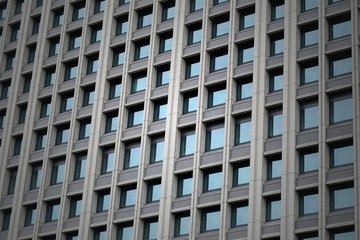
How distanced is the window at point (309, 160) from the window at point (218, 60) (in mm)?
11155

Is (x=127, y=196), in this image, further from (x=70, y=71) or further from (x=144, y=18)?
(x=144, y=18)

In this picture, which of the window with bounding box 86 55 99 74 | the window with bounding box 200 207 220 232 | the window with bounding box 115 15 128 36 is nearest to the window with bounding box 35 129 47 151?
the window with bounding box 86 55 99 74

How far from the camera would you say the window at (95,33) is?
254 ft

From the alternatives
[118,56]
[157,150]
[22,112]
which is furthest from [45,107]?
[157,150]

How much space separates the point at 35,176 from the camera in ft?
247

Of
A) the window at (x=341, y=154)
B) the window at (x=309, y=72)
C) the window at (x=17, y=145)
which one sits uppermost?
the window at (x=17, y=145)

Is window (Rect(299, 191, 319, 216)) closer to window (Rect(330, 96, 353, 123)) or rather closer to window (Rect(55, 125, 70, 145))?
window (Rect(330, 96, 353, 123))

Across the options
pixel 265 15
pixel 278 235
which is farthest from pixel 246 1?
pixel 278 235

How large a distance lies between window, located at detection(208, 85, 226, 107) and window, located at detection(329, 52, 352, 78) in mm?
8926

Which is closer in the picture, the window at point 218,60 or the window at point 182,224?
the window at point 182,224

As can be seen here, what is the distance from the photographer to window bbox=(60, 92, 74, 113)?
76375 millimetres

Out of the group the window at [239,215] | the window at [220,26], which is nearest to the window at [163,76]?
the window at [220,26]

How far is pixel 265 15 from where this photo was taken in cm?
6612

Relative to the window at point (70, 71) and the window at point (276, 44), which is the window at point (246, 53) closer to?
the window at point (276, 44)
